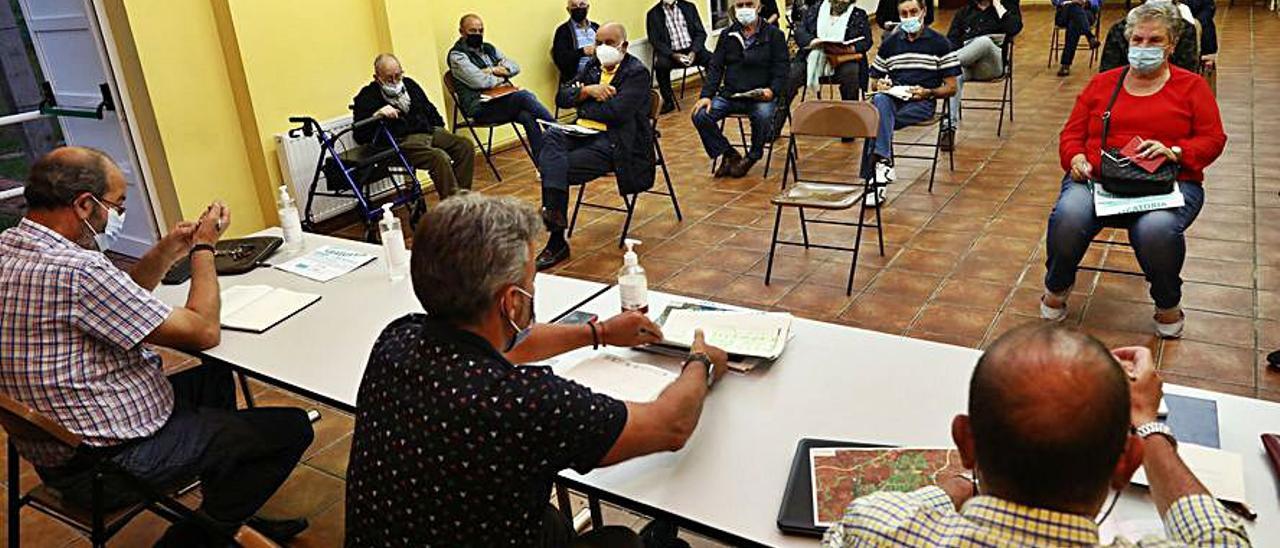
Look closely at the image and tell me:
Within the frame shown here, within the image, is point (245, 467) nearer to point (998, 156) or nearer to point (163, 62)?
point (163, 62)

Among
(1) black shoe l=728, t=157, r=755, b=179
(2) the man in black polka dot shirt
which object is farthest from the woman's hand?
(1) black shoe l=728, t=157, r=755, b=179

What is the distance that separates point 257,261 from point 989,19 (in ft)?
18.3

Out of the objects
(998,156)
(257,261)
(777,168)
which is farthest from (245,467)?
(998,156)

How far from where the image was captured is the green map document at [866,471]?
4.83ft

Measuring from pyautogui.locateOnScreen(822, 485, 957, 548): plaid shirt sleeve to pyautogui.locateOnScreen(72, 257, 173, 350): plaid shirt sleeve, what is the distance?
1.63 m

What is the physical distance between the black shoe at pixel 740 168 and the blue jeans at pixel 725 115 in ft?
0.21

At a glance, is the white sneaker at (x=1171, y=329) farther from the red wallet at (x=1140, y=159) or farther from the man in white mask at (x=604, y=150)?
the man in white mask at (x=604, y=150)

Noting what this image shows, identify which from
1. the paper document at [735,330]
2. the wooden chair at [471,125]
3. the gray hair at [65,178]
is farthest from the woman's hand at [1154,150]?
the wooden chair at [471,125]

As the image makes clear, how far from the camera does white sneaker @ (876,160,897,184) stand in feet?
17.2

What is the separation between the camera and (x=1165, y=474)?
1.27m

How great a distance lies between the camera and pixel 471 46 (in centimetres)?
637

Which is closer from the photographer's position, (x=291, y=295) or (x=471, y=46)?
(x=291, y=295)

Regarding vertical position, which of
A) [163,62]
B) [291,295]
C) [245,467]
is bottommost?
[245,467]

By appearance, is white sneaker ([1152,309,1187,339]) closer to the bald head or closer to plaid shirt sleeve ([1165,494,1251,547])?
A: plaid shirt sleeve ([1165,494,1251,547])
